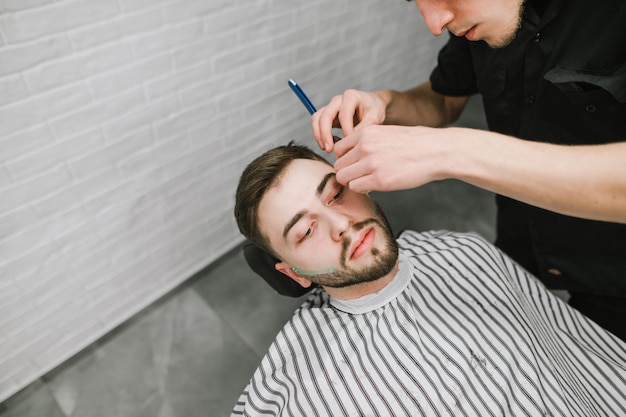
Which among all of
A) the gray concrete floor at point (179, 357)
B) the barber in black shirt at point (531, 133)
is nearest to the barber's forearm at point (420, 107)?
the barber in black shirt at point (531, 133)

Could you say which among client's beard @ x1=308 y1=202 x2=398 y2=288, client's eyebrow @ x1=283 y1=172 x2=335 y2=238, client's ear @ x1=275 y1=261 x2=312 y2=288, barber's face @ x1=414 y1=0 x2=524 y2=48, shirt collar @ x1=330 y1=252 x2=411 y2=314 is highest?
barber's face @ x1=414 y1=0 x2=524 y2=48

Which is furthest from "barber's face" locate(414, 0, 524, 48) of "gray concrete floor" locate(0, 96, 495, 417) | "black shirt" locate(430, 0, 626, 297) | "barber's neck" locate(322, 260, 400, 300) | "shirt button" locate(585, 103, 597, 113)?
"gray concrete floor" locate(0, 96, 495, 417)

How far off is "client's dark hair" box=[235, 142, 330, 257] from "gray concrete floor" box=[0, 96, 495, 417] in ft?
2.73

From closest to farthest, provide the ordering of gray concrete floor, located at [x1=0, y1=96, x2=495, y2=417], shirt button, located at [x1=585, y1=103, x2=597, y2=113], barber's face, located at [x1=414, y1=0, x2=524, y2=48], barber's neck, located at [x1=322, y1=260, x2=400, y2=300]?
barber's face, located at [x1=414, y1=0, x2=524, y2=48]
shirt button, located at [x1=585, y1=103, x2=597, y2=113]
barber's neck, located at [x1=322, y1=260, x2=400, y2=300]
gray concrete floor, located at [x1=0, y1=96, x2=495, y2=417]

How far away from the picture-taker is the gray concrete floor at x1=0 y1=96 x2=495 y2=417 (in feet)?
6.24

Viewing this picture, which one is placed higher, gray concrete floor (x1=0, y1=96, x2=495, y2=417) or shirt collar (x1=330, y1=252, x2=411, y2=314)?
shirt collar (x1=330, y1=252, x2=411, y2=314)

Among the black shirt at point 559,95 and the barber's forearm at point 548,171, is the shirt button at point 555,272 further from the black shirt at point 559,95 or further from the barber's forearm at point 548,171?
the barber's forearm at point 548,171

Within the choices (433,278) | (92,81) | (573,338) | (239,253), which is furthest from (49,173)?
(573,338)

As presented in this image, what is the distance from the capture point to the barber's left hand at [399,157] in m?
0.93

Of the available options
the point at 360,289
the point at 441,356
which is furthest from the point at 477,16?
the point at 441,356

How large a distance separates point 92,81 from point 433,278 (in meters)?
1.33

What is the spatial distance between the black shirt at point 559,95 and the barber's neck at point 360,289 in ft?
1.87

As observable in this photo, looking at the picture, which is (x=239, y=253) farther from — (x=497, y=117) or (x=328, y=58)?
(x=497, y=117)

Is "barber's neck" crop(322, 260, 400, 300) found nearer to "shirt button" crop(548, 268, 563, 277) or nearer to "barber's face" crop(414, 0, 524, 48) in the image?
"shirt button" crop(548, 268, 563, 277)
